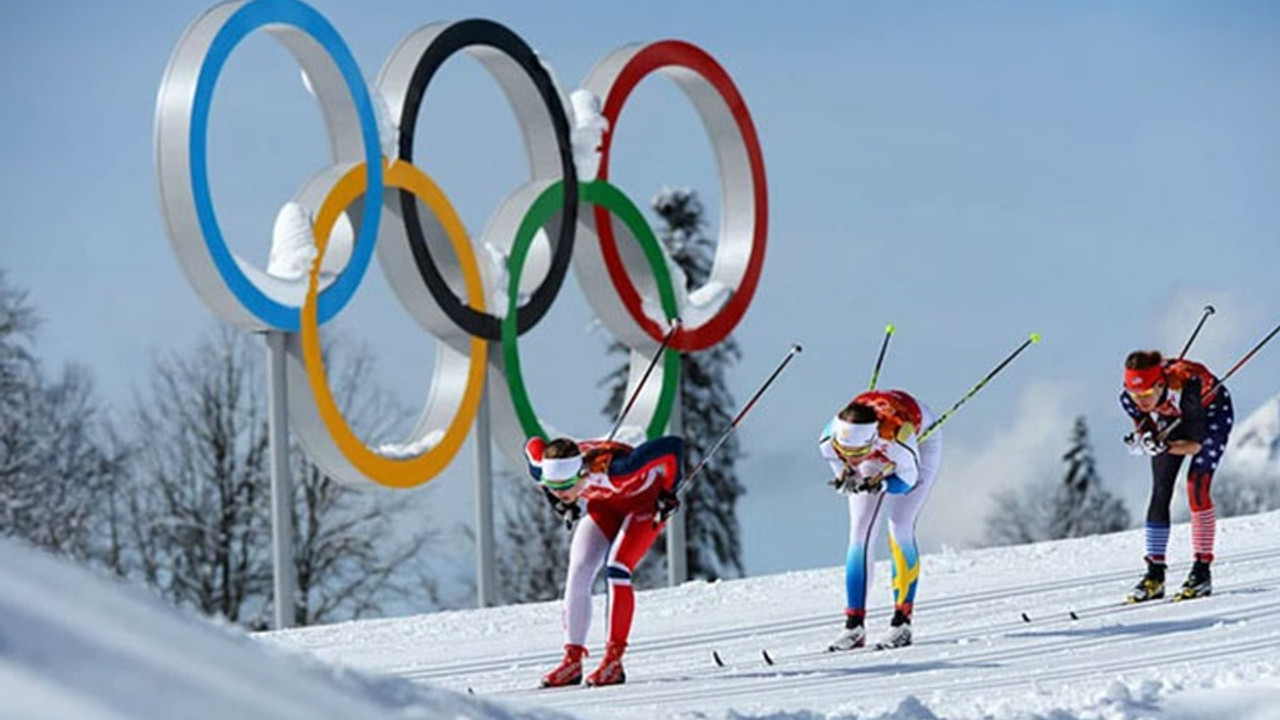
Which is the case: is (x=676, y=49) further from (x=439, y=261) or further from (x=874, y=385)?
(x=874, y=385)

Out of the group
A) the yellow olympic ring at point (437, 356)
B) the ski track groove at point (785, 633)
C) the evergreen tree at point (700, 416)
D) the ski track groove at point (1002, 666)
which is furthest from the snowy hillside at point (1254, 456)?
the ski track groove at point (1002, 666)

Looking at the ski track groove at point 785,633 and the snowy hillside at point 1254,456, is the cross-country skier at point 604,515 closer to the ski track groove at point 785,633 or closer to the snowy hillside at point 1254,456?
the ski track groove at point 785,633

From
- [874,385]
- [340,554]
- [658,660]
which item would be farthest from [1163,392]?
[340,554]

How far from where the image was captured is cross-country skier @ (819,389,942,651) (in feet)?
36.3

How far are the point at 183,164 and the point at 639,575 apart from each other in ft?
65.9

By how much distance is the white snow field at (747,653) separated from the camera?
14.2ft

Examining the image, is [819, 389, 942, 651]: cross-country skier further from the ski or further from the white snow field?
the ski

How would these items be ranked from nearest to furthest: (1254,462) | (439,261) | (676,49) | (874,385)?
(874,385) < (439,261) < (676,49) < (1254,462)

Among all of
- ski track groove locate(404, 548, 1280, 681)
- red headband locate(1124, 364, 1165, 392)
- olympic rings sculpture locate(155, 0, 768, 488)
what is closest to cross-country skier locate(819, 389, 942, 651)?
ski track groove locate(404, 548, 1280, 681)

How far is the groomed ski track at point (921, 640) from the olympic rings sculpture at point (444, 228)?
274 cm

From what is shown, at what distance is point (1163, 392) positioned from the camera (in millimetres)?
12484

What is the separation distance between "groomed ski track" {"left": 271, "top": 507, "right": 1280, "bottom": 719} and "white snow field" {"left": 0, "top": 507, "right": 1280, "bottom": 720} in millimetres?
27

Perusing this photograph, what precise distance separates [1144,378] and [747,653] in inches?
112

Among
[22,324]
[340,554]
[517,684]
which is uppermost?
[22,324]
